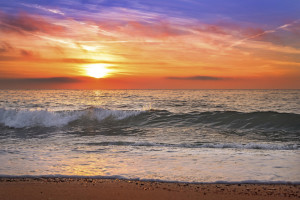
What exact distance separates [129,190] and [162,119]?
45.6ft

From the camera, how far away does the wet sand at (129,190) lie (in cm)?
459

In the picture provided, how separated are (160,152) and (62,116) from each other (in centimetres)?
1311

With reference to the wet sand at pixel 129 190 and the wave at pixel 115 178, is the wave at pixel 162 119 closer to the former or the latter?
the wave at pixel 115 178

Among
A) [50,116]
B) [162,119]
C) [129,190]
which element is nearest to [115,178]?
[129,190]

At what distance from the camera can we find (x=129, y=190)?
4.89 m

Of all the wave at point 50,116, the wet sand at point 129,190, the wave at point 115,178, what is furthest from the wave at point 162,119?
the wet sand at point 129,190

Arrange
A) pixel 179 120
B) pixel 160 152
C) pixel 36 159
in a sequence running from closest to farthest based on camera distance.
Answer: pixel 36 159
pixel 160 152
pixel 179 120

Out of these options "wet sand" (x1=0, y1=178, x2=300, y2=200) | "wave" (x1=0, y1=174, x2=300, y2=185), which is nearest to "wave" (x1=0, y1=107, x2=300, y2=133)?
"wave" (x1=0, y1=174, x2=300, y2=185)

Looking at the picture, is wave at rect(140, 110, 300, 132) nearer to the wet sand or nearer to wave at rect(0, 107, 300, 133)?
wave at rect(0, 107, 300, 133)

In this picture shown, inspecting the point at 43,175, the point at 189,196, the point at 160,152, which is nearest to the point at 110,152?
the point at 160,152

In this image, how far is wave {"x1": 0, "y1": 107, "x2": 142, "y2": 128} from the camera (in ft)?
59.4

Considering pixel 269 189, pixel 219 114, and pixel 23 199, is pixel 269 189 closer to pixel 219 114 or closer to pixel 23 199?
pixel 23 199

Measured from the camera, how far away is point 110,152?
330 inches

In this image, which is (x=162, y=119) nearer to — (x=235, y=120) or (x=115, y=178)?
(x=235, y=120)
